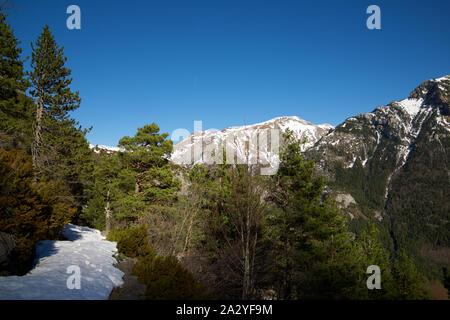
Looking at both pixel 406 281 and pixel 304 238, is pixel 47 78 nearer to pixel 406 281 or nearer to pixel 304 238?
pixel 304 238

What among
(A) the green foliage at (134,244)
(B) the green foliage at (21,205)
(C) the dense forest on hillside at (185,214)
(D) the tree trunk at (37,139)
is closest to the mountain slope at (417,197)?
(C) the dense forest on hillside at (185,214)

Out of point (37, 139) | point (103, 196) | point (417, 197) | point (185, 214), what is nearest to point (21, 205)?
point (37, 139)

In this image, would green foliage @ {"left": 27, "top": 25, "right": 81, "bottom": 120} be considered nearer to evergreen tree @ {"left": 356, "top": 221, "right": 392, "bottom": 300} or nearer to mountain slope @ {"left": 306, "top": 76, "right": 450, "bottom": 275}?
evergreen tree @ {"left": 356, "top": 221, "right": 392, "bottom": 300}

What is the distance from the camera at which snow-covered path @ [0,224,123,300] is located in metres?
4.73

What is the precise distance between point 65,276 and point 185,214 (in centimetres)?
951

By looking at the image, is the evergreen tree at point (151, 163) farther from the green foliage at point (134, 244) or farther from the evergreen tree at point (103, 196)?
the green foliage at point (134, 244)

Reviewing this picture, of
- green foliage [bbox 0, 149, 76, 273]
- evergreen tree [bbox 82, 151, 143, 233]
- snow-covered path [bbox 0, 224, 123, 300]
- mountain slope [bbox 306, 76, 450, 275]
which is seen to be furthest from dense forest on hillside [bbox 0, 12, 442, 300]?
mountain slope [bbox 306, 76, 450, 275]

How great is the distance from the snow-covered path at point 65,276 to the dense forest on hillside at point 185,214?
70 centimetres

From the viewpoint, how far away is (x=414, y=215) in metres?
151

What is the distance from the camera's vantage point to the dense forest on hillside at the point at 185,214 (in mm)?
7125

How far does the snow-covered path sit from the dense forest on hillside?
2.29 ft

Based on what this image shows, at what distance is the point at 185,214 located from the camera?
601 inches
